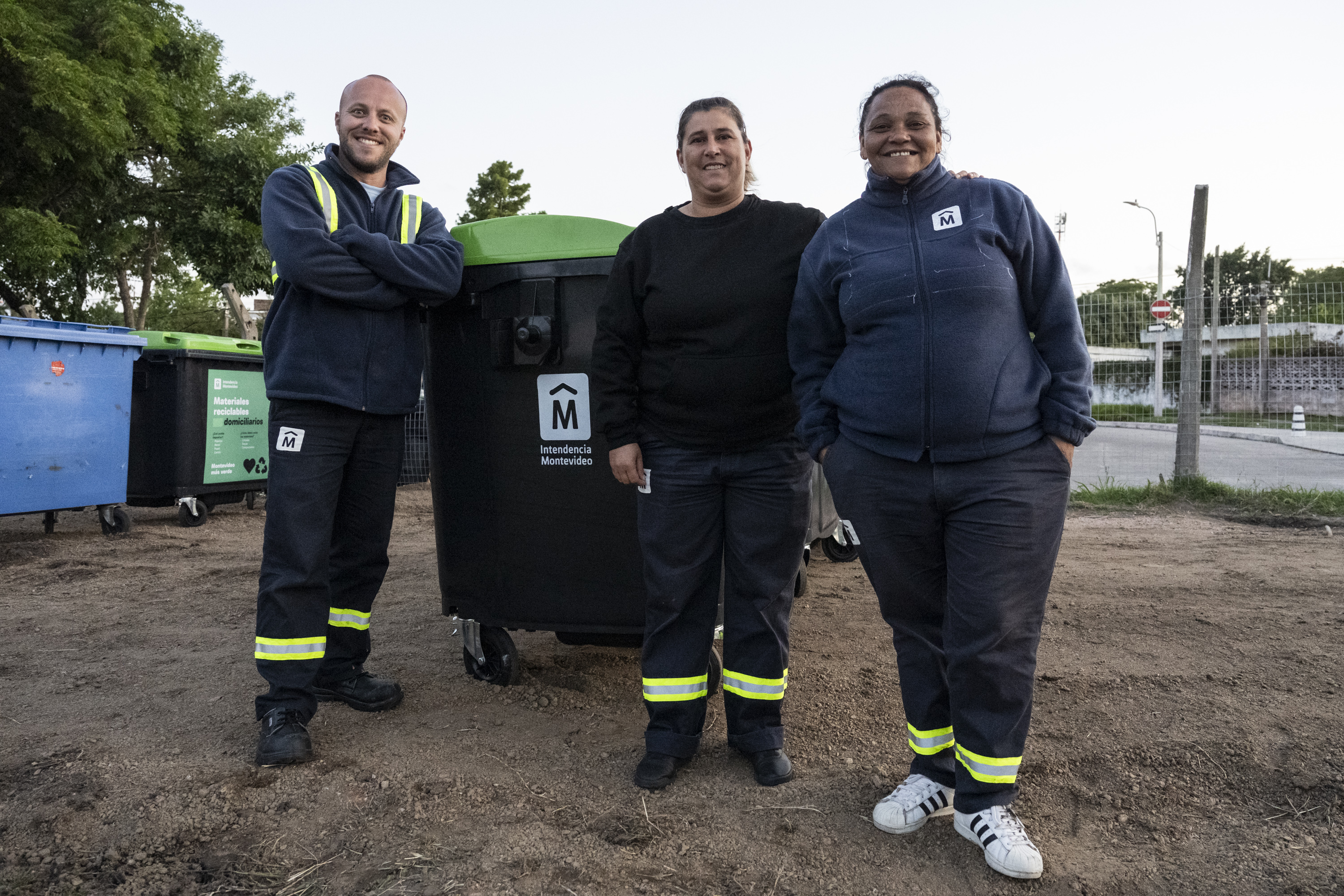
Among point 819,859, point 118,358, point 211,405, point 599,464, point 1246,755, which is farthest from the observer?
point 211,405

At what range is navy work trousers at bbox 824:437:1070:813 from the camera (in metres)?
2.09

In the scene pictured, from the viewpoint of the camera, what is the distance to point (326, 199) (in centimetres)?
277

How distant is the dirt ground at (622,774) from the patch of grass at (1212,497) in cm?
291

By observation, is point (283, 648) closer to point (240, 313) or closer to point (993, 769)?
point (993, 769)

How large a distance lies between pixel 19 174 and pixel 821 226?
15.9 metres

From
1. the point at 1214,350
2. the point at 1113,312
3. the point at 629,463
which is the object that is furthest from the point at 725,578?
the point at 1113,312

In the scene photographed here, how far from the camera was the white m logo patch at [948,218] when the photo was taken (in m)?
2.15

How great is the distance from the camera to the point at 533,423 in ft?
10.0

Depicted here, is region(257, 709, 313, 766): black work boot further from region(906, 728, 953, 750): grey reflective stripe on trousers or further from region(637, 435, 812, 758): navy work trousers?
region(906, 728, 953, 750): grey reflective stripe on trousers

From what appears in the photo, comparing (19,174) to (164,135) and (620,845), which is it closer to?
(164,135)

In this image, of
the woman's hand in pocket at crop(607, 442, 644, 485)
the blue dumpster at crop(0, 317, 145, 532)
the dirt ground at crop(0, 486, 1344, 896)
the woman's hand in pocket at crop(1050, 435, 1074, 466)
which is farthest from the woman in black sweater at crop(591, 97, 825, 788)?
the blue dumpster at crop(0, 317, 145, 532)

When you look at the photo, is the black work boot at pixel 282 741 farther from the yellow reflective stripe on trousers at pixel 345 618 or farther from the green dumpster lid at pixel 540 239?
the green dumpster lid at pixel 540 239

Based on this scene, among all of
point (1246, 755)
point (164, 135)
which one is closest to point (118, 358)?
point (1246, 755)

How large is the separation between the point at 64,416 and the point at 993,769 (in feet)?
20.5
